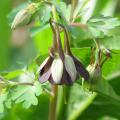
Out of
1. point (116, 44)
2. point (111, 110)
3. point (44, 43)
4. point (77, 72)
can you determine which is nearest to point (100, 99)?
point (111, 110)

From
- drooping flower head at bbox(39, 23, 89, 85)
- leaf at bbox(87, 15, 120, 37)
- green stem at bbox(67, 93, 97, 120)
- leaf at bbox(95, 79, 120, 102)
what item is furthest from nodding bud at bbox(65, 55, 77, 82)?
green stem at bbox(67, 93, 97, 120)

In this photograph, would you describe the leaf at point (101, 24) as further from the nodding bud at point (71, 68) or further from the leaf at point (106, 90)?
the leaf at point (106, 90)

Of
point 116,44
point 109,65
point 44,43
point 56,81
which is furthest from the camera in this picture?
point 44,43

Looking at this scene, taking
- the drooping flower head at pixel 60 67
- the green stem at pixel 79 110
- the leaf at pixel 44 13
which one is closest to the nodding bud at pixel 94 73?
the drooping flower head at pixel 60 67

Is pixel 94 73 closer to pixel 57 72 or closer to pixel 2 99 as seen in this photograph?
pixel 57 72

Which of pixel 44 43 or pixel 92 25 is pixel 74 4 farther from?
pixel 44 43

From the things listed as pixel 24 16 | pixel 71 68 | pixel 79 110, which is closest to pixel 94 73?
pixel 71 68

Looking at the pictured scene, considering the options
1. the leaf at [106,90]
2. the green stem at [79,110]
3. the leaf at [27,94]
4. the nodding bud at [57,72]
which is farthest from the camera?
the green stem at [79,110]
